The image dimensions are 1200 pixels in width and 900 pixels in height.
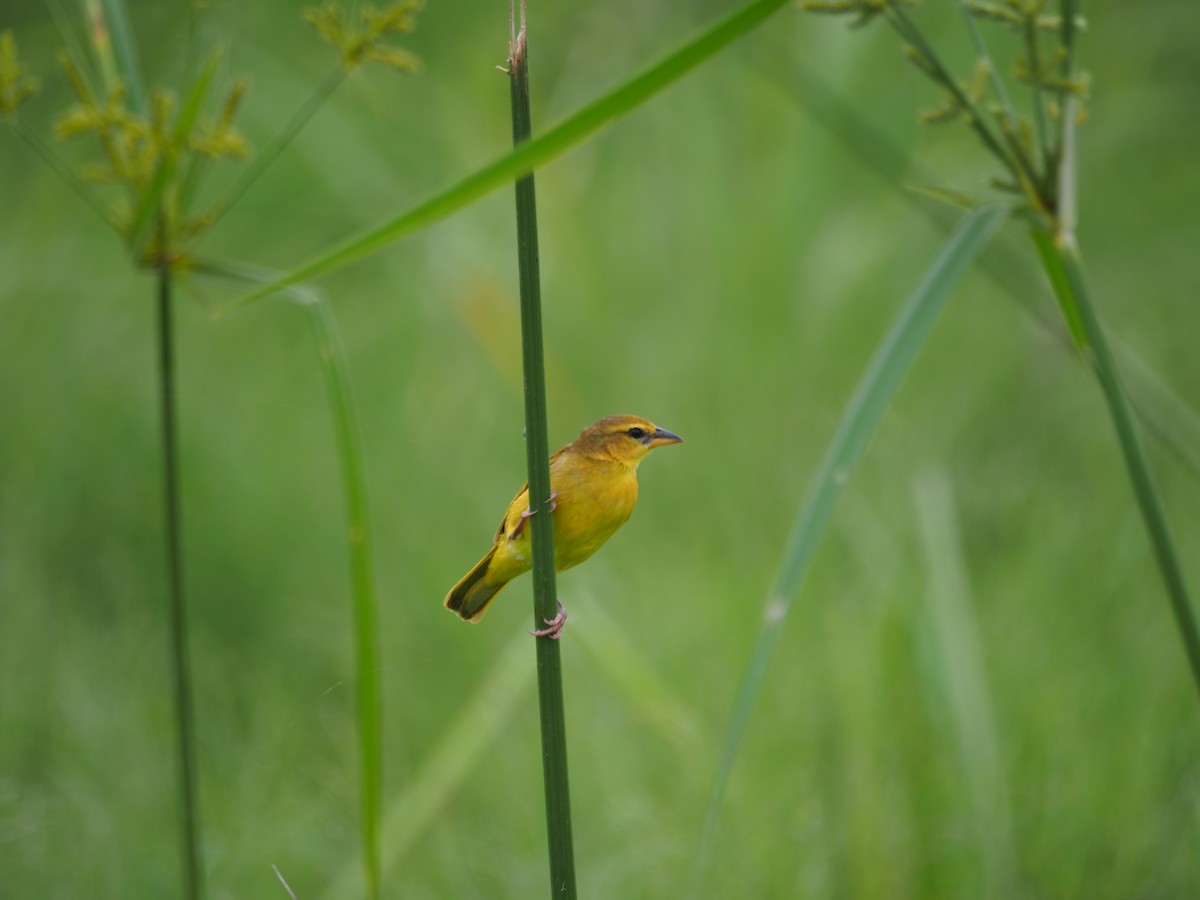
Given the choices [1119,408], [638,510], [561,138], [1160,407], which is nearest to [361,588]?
[561,138]

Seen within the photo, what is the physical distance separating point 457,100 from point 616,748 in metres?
3.60

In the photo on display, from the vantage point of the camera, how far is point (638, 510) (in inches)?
168

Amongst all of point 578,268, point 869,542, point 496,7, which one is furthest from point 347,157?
point 869,542

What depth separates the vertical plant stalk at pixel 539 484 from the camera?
108 centimetres

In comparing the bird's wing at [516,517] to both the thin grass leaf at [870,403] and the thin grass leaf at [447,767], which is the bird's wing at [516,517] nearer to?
the thin grass leaf at [870,403]

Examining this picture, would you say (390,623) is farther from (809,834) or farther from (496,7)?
(496,7)

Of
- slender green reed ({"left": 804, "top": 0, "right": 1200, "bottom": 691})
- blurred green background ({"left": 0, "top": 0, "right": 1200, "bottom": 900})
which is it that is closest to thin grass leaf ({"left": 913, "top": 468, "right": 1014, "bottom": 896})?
blurred green background ({"left": 0, "top": 0, "right": 1200, "bottom": 900})

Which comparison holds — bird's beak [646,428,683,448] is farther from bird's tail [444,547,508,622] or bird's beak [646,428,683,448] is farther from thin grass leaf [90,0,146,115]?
thin grass leaf [90,0,146,115]

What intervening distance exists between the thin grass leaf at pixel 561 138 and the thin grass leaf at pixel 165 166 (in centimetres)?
64

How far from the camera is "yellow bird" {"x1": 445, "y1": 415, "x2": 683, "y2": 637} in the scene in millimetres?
1531

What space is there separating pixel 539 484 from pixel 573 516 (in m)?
0.42

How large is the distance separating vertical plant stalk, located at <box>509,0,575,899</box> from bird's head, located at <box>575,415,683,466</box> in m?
0.53

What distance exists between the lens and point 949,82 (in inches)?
63.6

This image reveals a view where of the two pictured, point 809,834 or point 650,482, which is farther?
point 650,482
